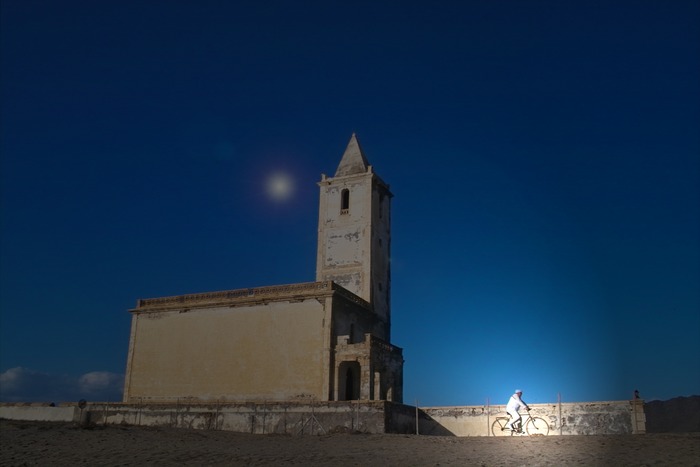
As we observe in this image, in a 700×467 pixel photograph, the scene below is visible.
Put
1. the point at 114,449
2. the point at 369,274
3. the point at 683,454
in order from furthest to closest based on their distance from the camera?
the point at 369,274 → the point at 114,449 → the point at 683,454

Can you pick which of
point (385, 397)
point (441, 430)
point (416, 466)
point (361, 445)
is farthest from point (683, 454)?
point (385, 397)

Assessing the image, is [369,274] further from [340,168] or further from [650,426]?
[650,426]

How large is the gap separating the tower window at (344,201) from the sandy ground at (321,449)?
17.3 metres

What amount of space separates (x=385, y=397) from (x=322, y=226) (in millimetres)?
12299

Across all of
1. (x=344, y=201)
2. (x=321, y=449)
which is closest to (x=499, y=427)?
(x=321, y=449)

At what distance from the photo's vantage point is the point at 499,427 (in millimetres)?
33469

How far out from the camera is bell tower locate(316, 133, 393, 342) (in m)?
43.4

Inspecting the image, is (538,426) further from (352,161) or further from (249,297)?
(352,161)

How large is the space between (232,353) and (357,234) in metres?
11.0

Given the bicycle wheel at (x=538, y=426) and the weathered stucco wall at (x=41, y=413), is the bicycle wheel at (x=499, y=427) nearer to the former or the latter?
the bicycle wheel at (x=538, y=426)

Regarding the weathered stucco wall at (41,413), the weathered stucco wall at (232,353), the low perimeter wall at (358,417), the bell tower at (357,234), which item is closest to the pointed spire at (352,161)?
the bell tower at (357,234)

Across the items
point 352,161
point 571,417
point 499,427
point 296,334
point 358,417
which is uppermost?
point 352,161

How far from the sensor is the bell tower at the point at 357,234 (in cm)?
4344

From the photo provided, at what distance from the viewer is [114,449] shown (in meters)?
28.1
